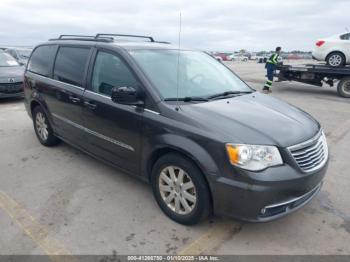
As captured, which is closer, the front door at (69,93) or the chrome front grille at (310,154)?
the chrome front grille at (310,154)

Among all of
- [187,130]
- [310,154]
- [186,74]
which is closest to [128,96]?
[187,130]

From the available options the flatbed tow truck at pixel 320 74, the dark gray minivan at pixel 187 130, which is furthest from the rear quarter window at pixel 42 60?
the flatbed tow truck at pixel 320 74

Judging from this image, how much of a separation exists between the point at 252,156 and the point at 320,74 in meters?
10.3

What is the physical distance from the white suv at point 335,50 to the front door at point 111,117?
10.7m

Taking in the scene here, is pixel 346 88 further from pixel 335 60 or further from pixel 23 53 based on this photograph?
pixel 23 53

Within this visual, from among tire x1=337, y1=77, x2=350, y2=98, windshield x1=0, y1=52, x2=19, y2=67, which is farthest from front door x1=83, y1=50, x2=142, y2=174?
tire x1=337, y1=77, x2=350, y2=98

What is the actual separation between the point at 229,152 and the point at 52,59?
134 inches

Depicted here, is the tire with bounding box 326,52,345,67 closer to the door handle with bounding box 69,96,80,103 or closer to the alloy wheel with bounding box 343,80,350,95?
the alloy wheel with bounding box 343,80,350,95

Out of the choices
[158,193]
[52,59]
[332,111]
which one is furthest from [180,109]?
[332,111]

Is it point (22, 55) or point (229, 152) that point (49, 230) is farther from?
point (22, 55)

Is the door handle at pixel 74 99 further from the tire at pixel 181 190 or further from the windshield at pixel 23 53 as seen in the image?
the windshield at pixel 23 53

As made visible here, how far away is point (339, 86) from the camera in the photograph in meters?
11.2

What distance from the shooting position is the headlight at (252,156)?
8.20ft

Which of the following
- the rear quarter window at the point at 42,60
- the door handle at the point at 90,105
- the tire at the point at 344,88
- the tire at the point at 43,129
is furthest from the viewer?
the tire at the point at 344,88
